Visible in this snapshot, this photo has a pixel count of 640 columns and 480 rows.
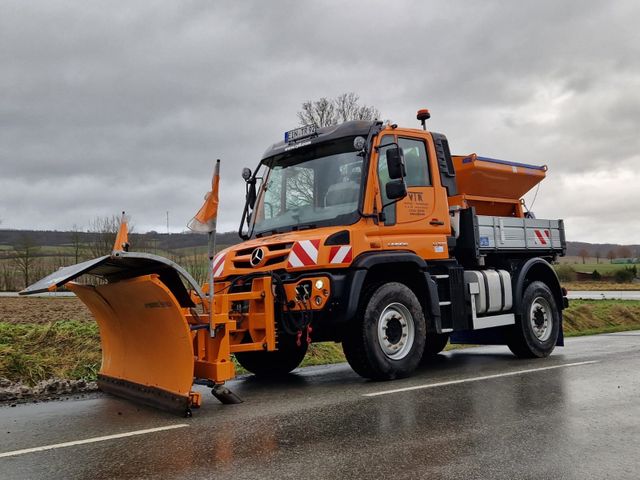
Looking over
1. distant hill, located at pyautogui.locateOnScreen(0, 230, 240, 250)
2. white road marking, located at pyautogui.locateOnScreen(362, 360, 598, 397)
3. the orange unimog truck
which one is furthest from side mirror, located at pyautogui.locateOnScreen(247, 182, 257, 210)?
distant hill, located at pyautogui.locateOnScreen(0, 230, 240, 250)

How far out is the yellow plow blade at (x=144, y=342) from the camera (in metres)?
5.77

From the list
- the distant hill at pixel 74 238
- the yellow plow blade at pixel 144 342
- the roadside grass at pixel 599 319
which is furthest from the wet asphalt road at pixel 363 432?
the distant hill at pixel 74 238

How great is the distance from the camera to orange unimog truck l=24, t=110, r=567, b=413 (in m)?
6.15

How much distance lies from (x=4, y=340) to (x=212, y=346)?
148 inches

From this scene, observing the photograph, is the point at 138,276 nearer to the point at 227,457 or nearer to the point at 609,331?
the point at 227,457

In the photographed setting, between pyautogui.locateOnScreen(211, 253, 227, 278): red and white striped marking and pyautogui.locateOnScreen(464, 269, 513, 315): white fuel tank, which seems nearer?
pyautogui.locateOnScreen(211, 253, 227, 278): red and white striped marking

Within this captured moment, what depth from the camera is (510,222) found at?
9859mm

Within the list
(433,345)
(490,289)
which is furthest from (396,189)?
(433,345)

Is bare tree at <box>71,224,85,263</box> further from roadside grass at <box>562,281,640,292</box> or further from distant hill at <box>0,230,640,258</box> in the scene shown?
roadside grass at <box>562,281,640,292</box>

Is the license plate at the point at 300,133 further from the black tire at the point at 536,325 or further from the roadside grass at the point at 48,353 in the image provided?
the black tire at the point at 536,325

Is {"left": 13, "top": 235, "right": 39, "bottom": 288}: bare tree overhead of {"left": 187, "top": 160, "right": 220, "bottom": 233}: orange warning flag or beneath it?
overhead

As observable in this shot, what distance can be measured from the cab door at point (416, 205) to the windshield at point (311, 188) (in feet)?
1.24

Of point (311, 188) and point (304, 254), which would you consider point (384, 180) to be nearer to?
point (311, 188)

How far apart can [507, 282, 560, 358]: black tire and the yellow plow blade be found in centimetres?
589
